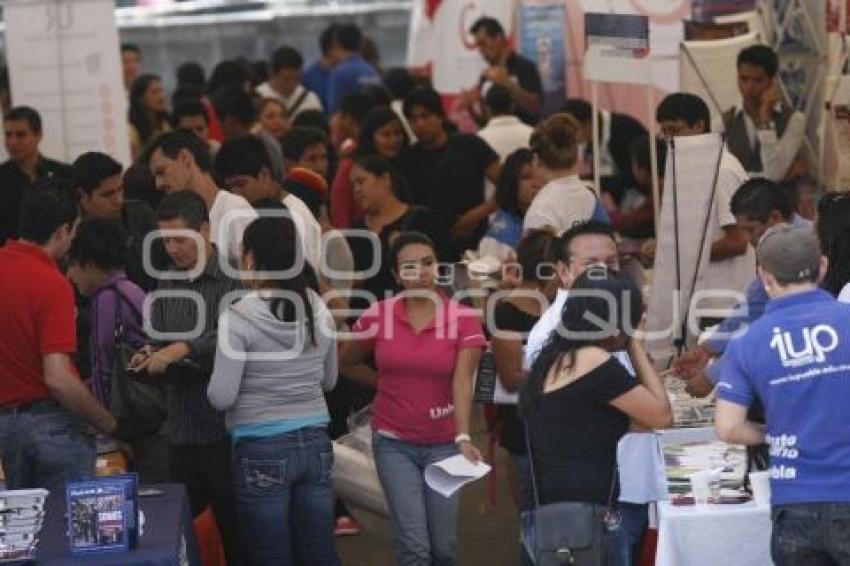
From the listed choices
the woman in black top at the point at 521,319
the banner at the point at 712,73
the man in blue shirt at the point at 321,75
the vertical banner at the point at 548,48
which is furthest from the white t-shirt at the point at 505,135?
the man in blue shirt at the point at 321,75

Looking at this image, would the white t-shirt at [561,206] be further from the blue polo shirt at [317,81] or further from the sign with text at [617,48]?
the blue polo shirt at [317,81]

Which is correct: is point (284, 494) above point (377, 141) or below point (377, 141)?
below

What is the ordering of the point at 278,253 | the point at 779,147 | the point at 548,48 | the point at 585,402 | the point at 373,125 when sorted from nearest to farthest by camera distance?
the point at 585,402
the point at 278,253
the point at 779,147
the point at 373,125
the point at 548,48

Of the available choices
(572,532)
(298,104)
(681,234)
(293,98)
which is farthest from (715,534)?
(293,98)

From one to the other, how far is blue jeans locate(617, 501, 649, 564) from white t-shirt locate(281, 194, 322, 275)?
6.51 feet

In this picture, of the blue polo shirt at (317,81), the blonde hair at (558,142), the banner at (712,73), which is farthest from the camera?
the blue polo shirt at (317,81)

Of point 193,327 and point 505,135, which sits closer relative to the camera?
point 193,327

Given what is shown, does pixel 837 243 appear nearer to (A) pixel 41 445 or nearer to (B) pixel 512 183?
(A) pixel 41 445

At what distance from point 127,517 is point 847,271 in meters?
2.38

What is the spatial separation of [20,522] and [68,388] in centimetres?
A: 65

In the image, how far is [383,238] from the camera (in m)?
Answer: 8.71

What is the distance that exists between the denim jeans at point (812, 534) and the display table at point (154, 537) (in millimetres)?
1872

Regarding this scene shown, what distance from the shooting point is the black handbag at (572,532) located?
571 cm

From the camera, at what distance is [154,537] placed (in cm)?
616
